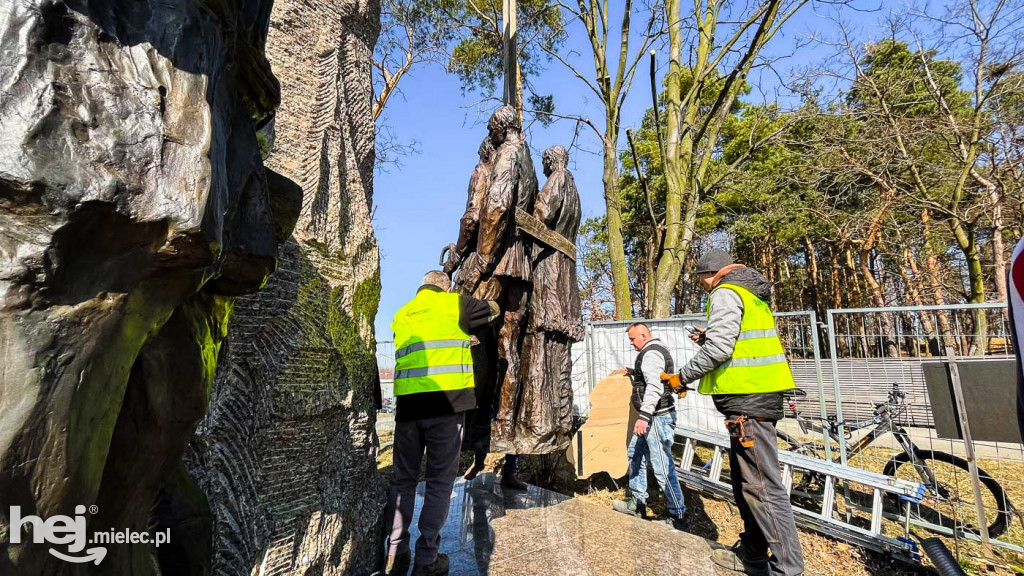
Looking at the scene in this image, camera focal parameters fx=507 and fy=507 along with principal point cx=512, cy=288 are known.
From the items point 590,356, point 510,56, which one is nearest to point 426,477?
point 510,56

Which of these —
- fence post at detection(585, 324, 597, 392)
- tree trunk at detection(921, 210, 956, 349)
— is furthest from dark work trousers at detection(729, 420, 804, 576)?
fence post at detection(585, 324, 597, 392)

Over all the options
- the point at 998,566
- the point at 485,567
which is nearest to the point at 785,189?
the point at 998,566

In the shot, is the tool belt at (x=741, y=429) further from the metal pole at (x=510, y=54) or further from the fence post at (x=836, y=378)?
the metal pole at (x=510, y=54)

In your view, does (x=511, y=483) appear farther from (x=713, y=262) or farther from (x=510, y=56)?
(x=510, y=56)

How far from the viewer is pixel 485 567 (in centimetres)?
309

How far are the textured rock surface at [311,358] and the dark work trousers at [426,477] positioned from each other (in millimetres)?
139

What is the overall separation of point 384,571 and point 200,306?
2281mm

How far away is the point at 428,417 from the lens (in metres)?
2.93

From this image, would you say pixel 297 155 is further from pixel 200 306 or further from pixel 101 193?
pixel 101 193

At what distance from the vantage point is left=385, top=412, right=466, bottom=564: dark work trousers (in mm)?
2824

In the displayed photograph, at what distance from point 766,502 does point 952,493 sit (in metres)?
3.61

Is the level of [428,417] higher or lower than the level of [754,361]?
lower

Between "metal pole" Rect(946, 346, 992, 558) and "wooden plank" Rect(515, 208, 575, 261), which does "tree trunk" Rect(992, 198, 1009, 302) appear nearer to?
"metal pole" Rect(946, 346, 992, 558)

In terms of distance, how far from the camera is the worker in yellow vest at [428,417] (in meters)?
2.85
